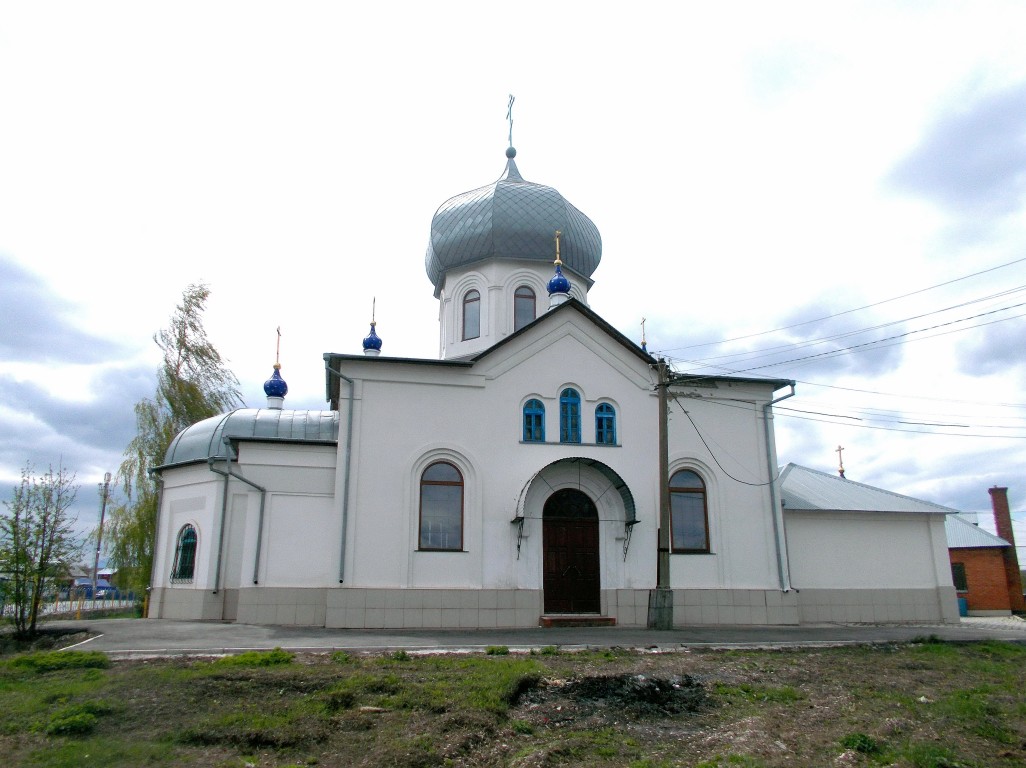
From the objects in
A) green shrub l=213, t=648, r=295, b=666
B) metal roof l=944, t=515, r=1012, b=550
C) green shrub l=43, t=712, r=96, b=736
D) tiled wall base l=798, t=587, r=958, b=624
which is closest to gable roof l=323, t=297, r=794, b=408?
tiled wall base l=798, t=587, r=958, b=624

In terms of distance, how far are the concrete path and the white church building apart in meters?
0.86

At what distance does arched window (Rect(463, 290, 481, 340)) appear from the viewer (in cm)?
2112

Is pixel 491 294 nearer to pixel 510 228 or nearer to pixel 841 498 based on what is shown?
pixel 510 228

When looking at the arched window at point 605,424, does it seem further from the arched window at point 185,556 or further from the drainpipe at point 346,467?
the arched window at point 185,556

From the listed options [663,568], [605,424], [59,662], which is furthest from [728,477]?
[59,662]

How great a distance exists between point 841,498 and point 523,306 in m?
9.33

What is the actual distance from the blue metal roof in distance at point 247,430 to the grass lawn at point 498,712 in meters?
8.83

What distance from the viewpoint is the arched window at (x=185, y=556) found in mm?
17906

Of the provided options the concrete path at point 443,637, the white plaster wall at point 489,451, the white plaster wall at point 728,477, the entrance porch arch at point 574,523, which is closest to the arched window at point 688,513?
the white plaster wall at point 728,477

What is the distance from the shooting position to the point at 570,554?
16500mm

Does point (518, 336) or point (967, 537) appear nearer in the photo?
point (518, 336)

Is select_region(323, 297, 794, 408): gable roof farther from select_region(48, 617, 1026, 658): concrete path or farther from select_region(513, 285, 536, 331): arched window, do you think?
select_region(48, 617, 1026, 658): concrete path

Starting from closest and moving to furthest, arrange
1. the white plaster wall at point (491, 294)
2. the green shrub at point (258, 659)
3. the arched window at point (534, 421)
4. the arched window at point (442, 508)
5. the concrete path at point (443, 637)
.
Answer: the green shrub at point (258, 659) < the concrete path at point (443, 637) < the arched window at point (442, 508) < the arched window at point (534, 421) < the white plaster wall at point (491, 294)

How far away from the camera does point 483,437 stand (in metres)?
16.6
